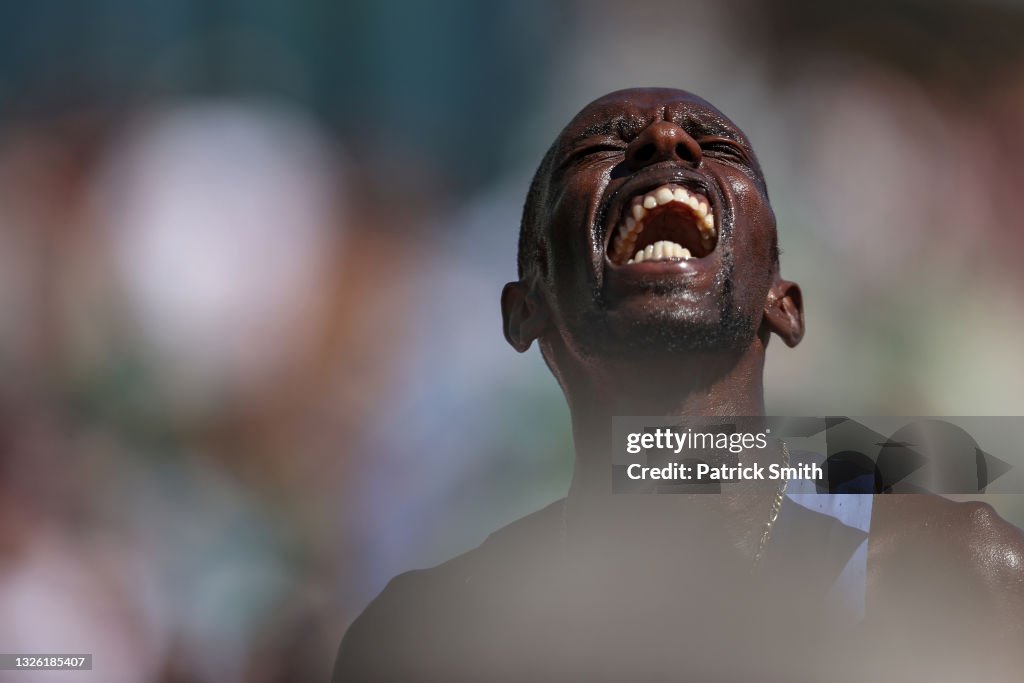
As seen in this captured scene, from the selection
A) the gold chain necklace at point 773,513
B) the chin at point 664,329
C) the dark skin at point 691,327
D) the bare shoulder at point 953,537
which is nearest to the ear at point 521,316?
the dark skin at point 691,327

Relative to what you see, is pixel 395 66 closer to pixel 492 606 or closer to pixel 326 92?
pixel 326 92

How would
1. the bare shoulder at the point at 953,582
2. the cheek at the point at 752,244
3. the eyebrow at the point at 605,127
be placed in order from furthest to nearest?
the eyebrow at the point at 605,127
the cheek at the point at 752,244
the bare shoulder at the point at 953,582

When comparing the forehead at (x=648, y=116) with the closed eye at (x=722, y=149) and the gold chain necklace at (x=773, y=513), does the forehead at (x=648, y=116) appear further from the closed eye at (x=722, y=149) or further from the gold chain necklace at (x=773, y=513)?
the gold chain necklace at (x=773, y=513)

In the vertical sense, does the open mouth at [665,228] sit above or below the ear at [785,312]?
above

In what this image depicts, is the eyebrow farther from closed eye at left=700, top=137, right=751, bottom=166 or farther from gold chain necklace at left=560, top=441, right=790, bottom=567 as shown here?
gold chain necklace at left=560, top=441, right=790, bottom=567

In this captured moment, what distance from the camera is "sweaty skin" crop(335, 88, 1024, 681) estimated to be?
4.68 ft

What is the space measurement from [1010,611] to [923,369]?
2.88 feet

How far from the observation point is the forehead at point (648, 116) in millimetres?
1591

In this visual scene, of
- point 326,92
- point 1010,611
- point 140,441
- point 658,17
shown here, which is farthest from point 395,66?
point 1010,611

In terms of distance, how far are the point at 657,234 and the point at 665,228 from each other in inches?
0.6

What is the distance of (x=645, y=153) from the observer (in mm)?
1519

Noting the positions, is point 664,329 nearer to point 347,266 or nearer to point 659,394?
point 659,394

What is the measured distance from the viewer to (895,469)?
1.59 meters

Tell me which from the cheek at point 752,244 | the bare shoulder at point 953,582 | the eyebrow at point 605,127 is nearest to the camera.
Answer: the bare shoulder at point 953,582
